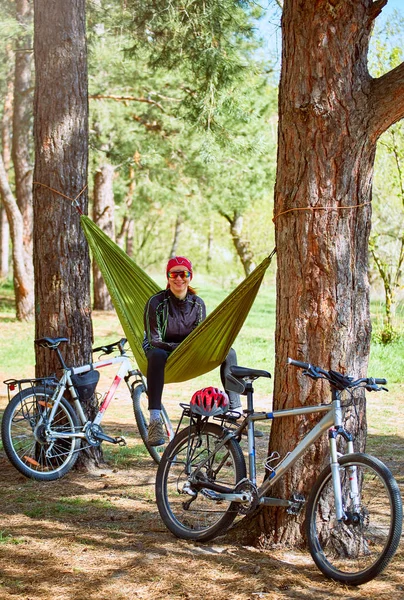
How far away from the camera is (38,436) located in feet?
13.7

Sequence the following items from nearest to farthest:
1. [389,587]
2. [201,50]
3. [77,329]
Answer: [389,587], [77,329], [201,50]

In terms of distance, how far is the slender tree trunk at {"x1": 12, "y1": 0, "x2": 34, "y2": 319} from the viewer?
1131cm

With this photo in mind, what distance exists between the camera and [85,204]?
14.8 ft

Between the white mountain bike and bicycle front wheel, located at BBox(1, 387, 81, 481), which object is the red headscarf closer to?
the white mountain bike

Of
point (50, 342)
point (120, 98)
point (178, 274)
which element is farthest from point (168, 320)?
point (120, 98)

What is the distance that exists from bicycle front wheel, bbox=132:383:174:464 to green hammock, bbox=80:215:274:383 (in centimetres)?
48

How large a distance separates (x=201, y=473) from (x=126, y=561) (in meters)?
0.49

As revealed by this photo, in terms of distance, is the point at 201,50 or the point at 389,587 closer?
the point at 389,587

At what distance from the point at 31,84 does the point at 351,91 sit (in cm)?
1030

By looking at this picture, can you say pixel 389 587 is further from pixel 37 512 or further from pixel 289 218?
pixel 37 512

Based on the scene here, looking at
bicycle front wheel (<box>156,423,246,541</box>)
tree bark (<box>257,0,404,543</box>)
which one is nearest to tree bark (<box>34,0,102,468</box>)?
bicycle front wheel (<box>156,423,246,541</box>)

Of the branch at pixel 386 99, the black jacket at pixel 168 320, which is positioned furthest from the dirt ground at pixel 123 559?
the branch at pixel 386 99

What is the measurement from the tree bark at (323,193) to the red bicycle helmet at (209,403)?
0.29m

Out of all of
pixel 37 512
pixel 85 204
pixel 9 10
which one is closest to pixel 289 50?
pixel 85 204
